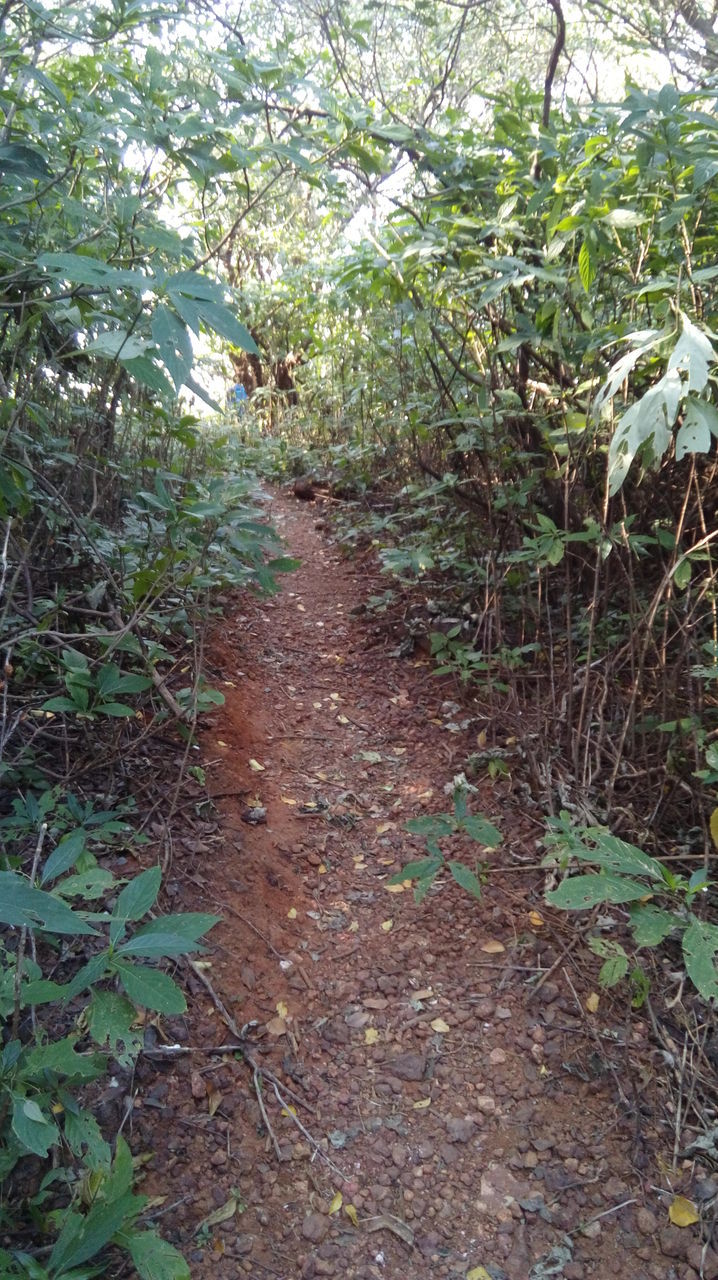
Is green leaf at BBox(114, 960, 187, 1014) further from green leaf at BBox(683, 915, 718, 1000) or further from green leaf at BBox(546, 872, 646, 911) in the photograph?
green leaf at BBox(683, 915, 718, 1000)

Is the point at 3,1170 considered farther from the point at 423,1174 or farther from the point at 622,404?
the point at 622,404

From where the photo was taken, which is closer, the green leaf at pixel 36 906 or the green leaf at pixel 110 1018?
the green leaf at pixel 36 906

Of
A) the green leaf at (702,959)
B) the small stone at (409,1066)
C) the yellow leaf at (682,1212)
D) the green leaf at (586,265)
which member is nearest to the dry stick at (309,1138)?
the small stone at (409,1066)

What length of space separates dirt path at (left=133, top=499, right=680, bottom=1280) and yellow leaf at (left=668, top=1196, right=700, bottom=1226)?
3cm

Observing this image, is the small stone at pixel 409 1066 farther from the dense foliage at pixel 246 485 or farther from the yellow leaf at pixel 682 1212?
the yellow leaf at pixel 682 1212

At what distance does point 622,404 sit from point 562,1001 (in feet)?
5.88

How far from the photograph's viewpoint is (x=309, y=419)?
8164 mm

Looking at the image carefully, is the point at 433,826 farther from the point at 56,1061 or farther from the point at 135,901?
the point at 56,1061

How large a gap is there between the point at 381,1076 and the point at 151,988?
90 centimetres

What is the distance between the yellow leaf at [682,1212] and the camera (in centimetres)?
157


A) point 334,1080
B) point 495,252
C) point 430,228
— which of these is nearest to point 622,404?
point 495,252

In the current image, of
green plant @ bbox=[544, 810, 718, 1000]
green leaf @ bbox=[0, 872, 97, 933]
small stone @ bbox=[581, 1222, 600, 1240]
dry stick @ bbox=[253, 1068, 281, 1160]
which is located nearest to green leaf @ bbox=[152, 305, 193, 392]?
green leaf @ bbox=[0, 872, 97, 933]

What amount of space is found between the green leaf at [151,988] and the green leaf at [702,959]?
92 cm

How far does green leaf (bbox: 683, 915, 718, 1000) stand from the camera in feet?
4.48
